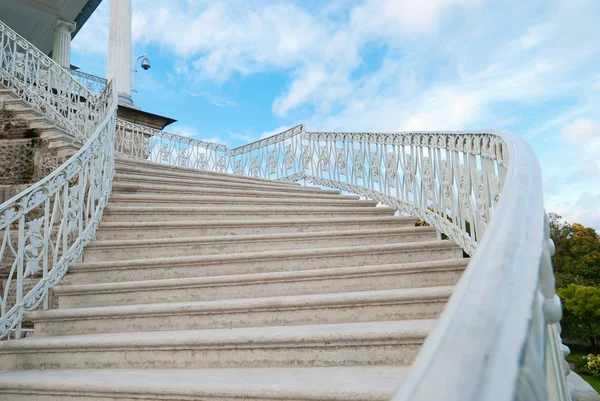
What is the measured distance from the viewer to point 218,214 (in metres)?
4.61

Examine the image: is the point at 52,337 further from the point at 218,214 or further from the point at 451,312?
the point at 451,312

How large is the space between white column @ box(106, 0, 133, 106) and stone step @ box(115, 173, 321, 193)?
683 cm

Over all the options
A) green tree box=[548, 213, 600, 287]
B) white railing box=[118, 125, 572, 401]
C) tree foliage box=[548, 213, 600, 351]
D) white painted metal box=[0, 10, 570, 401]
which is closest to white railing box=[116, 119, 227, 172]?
white painted metal box=[0, 10, 570, 401]

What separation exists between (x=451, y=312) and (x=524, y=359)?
9cm

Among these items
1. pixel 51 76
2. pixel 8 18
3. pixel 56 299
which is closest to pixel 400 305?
pixel 56 299

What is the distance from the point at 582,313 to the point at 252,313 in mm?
26719

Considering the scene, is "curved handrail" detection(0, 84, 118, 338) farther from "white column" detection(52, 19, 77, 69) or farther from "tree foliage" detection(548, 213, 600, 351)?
"tree foliage" detection(548, 213, 600, 351)

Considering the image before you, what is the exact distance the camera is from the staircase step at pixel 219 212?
438cm

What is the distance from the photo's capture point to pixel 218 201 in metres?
5.07

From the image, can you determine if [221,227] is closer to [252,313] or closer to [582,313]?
[252,313]

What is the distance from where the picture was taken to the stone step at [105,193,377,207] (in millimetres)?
4734

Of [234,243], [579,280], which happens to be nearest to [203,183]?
[234,243]

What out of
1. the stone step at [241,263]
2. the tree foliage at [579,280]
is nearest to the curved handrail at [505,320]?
the stone step at [241,263]

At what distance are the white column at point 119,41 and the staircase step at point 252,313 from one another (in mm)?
9742
